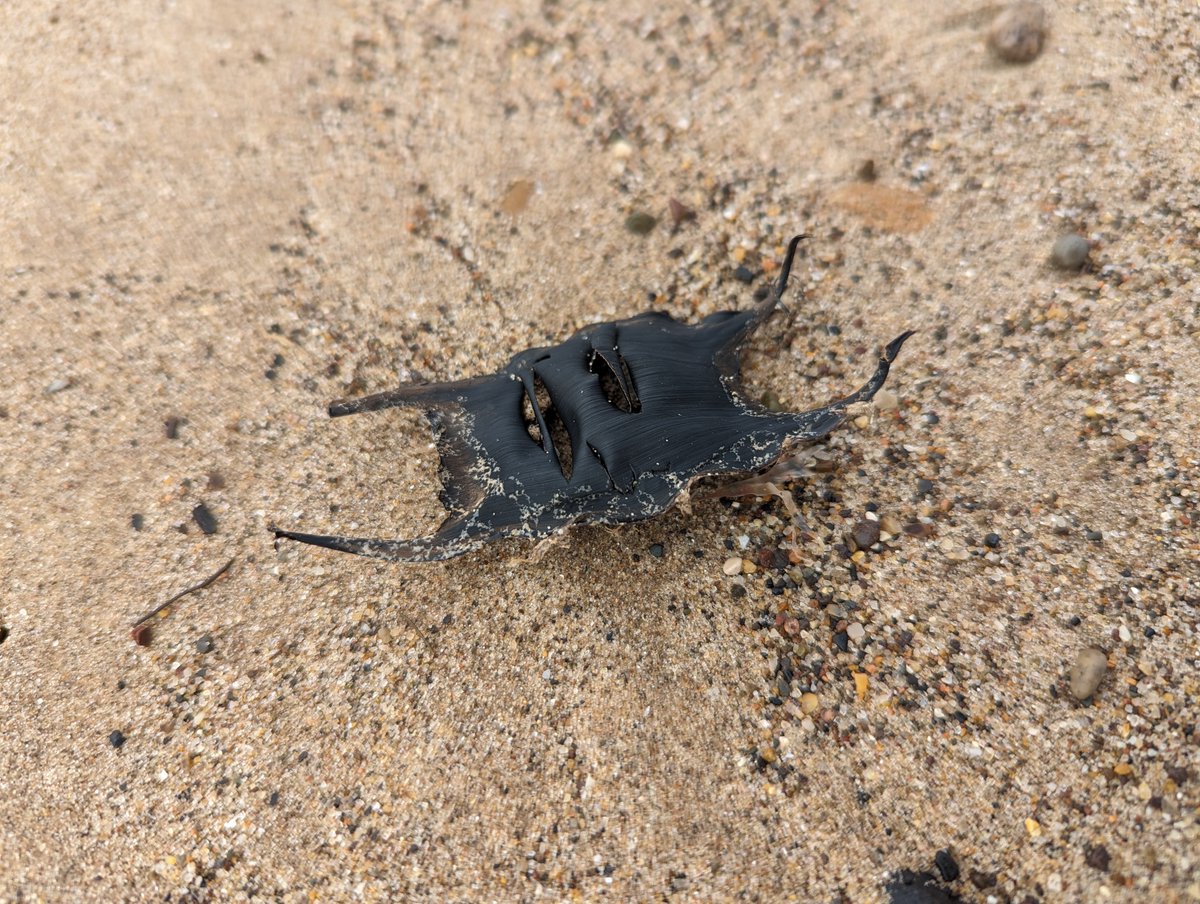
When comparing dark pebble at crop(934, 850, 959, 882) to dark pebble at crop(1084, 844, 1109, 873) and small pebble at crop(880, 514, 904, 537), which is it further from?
small pebble at crop(880, 514, 904, 537)

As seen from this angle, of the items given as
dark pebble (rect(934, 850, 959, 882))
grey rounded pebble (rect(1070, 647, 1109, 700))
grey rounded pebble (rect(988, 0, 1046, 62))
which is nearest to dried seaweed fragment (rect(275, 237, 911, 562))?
grey rounded pebble (rect(1070, 647, 1109, 700))

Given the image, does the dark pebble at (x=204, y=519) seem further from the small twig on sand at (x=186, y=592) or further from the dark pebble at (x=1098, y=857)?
the dark pebble at (x=1098, y=857)

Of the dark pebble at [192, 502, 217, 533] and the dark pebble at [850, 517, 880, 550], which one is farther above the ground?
the dark pebble at [192, 502, 217, 533]

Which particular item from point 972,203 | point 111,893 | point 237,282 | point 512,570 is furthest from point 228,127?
point 972,203

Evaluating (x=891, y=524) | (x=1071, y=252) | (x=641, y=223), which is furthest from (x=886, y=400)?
(x=641, y=223)

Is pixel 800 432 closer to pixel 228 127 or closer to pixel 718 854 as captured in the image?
pixel 718 854

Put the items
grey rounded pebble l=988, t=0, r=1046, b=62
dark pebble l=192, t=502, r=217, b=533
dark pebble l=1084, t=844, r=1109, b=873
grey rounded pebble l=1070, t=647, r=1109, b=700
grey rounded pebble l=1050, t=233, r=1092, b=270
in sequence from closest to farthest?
dark pebble l=1084, t=844, r=1109, b=873 → grey rounded pebble l=1070, t=647, r=1109, b=700 → dark pebble l=192, t=502, r=217, b=533 → grey rounded pebble l=1050, t=233, r=1092, b=270 → grey rounded pebble l=988, t=0, r=1046, b=62
